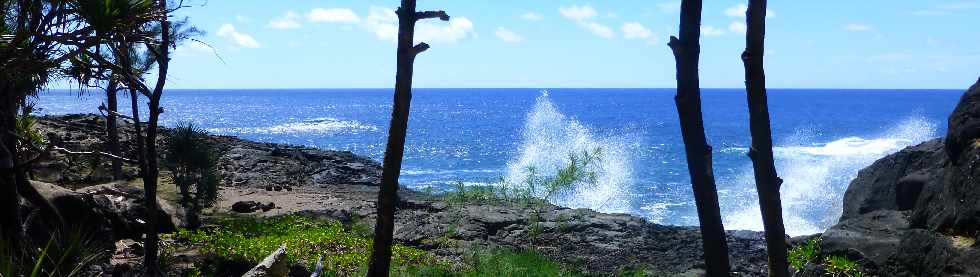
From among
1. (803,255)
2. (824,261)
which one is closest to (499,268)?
(803,255)

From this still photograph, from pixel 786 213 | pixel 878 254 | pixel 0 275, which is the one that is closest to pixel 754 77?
pixel 878 254

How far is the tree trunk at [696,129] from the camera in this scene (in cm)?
915

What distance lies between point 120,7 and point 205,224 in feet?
32.2

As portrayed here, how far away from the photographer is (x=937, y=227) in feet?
27.0

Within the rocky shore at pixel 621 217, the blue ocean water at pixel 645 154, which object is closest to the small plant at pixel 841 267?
the rocky shore at pixel 621 217

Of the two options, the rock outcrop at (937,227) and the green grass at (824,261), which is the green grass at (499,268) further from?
the rock outcrop at (937,227)

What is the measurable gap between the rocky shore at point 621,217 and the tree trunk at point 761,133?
1383 millimetres

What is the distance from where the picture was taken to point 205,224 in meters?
15.3

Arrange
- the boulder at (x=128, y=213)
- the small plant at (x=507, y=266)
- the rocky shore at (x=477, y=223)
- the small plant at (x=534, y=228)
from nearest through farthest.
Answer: the small plant at (x=507, y=266)
the boulder at (x=128, y=213)
the rocky shore at (x=477, y=223)
the small plant at (x=534, y=228)

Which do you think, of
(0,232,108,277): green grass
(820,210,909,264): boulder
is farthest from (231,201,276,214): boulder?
(820,210,909,264): boulder

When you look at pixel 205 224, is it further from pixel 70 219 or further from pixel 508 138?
pixel 508 138

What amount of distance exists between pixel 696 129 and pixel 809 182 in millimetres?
37619

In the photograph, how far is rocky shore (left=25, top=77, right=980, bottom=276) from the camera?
326 inches

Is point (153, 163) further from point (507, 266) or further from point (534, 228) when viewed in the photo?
point (534, 228)
